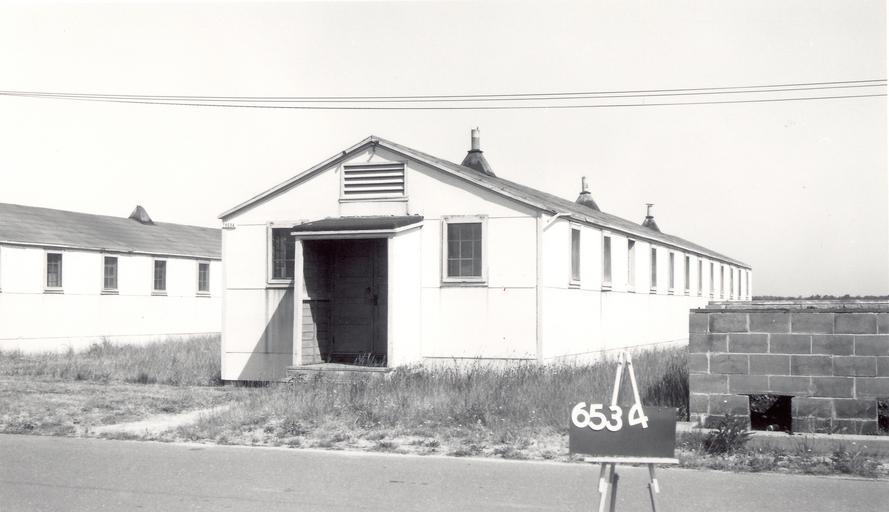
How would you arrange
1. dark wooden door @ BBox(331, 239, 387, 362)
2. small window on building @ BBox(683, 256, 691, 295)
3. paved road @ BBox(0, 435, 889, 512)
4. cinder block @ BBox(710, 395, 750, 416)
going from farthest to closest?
small window on building @ BBox(683, 256, 691, 295) < dark wooden door @ BBox(331, 239, 387, 362) < cinder block @ BBox(710, 395, 750, 416) < paved road @ BBox(0, 435, 889, 512)

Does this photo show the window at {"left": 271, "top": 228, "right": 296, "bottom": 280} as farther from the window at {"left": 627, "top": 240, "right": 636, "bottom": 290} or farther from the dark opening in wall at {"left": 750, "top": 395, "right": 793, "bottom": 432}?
the dark opening in wall at {"left": 750, "top": 395, "right": 793, "bottom": 432}

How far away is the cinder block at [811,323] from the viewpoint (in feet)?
36.2

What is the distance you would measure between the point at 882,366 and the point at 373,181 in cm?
1065

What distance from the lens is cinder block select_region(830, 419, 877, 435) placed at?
10.8 meters

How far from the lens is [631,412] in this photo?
6.46 meters

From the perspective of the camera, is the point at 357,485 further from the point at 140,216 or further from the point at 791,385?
the point at 140,216

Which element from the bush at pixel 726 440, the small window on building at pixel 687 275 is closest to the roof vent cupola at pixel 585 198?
the small window on building at pixel 687 275

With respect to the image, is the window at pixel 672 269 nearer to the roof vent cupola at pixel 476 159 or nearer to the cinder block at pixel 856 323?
the roof vent cupola at pixel 476 159

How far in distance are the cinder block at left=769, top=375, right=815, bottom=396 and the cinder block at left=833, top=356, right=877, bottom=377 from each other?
35 centimetres

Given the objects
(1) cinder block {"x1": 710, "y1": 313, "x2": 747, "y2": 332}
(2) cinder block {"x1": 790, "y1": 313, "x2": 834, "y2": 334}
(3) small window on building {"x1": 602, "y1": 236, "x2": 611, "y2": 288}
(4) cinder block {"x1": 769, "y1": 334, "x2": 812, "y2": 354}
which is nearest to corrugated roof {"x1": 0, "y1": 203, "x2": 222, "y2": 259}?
(3) small window on building {"x1": 602, "y1": 236, "x2": 611, "y2": 288}

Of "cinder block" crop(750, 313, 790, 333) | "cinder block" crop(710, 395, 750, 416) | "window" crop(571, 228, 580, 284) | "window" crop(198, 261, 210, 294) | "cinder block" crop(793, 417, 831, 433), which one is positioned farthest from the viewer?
"window" crop(198, 261, 210, 294)

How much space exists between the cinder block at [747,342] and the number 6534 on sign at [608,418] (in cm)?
538

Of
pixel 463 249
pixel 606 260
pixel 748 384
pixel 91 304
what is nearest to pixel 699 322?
pixel 748 384

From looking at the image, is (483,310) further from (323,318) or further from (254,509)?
(254,509)
